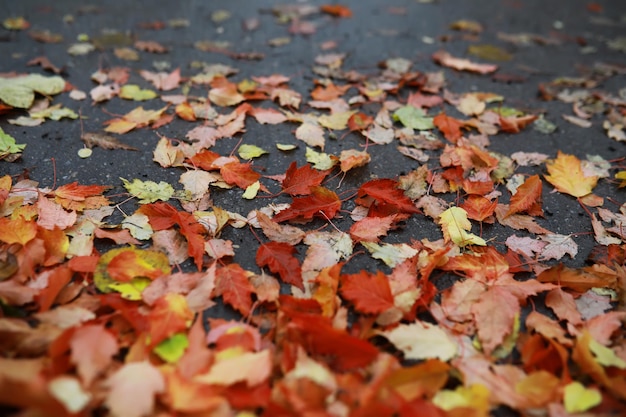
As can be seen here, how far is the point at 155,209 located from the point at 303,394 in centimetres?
89

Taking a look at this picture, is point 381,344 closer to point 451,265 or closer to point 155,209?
point 451,265

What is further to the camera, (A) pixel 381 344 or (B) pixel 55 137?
(B) pixel 55 137

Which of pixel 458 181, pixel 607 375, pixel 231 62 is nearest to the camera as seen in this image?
pixel 607 375

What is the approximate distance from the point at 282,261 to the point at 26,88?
1.75 metres

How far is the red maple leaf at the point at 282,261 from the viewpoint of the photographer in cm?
141

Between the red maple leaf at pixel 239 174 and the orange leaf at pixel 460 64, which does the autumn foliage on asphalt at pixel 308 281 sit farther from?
the orange leaf at pixel 460 64

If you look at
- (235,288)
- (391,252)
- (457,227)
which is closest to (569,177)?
(457,227)

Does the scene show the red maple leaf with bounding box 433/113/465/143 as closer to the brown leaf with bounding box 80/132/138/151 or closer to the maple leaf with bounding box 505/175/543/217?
the maple leaf with bounding box 505/175/543/217

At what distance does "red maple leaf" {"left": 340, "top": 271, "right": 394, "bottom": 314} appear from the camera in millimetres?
1300

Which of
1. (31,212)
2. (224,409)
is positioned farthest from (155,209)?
(224,409)

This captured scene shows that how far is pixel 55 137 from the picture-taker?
2012 mm

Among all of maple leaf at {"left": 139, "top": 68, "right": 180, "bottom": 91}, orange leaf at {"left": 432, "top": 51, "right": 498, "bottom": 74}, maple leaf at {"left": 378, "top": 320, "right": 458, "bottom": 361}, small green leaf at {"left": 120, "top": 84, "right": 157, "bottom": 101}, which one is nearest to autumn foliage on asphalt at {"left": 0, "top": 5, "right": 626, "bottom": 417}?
maple leaf at {"left": 378, "top": 320, "right": 458, "bottom": 361}

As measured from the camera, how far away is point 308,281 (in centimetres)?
142

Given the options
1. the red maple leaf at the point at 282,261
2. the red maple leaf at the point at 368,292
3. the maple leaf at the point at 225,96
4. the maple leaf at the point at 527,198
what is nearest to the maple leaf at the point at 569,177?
the maple leaf at the point at 527,198
